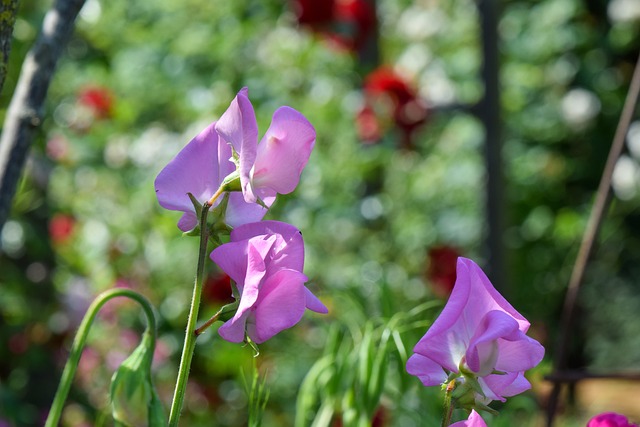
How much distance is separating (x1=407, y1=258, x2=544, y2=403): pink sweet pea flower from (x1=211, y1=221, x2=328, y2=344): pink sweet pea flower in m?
0.06

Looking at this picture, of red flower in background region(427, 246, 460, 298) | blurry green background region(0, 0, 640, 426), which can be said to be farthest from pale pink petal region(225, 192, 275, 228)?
red flower in background region(427, 246, 460, 298)

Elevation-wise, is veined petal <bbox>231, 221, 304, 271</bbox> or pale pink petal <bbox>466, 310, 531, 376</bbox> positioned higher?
veined petal <bbox>231, 221, 304, 271</bbox>

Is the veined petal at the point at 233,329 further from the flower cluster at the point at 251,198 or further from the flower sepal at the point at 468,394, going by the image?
the flower sepal at the point at 468,394

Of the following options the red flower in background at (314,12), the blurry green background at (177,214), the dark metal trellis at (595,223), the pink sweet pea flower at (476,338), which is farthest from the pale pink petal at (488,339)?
the red flower in background at (314,12)

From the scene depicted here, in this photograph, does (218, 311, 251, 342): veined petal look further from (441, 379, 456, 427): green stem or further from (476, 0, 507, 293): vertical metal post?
(476, 0, 507, 293): vertical metal post

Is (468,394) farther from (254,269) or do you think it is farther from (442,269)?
(442,269)

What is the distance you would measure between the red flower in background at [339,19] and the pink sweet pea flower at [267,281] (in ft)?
6.02

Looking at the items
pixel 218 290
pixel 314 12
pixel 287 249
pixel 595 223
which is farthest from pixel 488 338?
pixel 314 12

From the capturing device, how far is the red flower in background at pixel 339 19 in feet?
7.45

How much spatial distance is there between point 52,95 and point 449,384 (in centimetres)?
243

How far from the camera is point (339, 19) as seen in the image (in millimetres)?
2297

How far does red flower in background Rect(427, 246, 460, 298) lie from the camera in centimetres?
218

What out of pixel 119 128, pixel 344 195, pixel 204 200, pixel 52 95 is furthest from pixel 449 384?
pixel 52 95

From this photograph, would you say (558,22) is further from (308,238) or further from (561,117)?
(308,238)
